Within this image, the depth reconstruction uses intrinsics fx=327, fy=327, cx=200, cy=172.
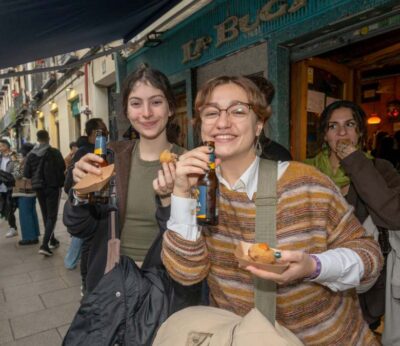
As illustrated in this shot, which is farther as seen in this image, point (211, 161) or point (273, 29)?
point (273, 29)

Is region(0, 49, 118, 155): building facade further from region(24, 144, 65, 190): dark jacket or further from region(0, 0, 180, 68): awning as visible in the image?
region(24, 144, 65, 190): dark jacket

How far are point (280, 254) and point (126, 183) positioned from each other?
1.09 m

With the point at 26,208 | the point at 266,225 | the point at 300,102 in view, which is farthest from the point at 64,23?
the point at 26,208

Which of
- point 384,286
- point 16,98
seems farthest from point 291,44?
point 16,98

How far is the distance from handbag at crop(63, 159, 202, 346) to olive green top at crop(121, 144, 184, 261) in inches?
12.2

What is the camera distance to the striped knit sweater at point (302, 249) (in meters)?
1.47

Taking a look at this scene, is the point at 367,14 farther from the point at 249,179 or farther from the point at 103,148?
the point at 103,148

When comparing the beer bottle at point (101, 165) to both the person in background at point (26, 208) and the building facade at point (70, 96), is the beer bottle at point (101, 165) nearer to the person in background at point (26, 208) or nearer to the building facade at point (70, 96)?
the building facade at point (70, 96)

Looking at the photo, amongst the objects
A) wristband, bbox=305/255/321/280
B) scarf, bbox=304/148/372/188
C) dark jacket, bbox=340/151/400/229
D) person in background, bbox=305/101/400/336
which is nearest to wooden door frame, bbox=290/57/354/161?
scarf, bbox=304/148/372/188

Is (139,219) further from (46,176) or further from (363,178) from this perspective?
(46,176)

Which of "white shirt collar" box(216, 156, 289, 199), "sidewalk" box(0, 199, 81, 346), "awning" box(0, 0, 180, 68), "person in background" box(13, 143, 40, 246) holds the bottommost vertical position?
"sidewalk" box(0, 199, 81, 346)

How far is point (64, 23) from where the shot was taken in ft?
13.0

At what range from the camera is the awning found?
3.42 metres

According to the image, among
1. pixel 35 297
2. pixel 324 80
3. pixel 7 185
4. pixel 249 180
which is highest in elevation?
pixel 324 80
